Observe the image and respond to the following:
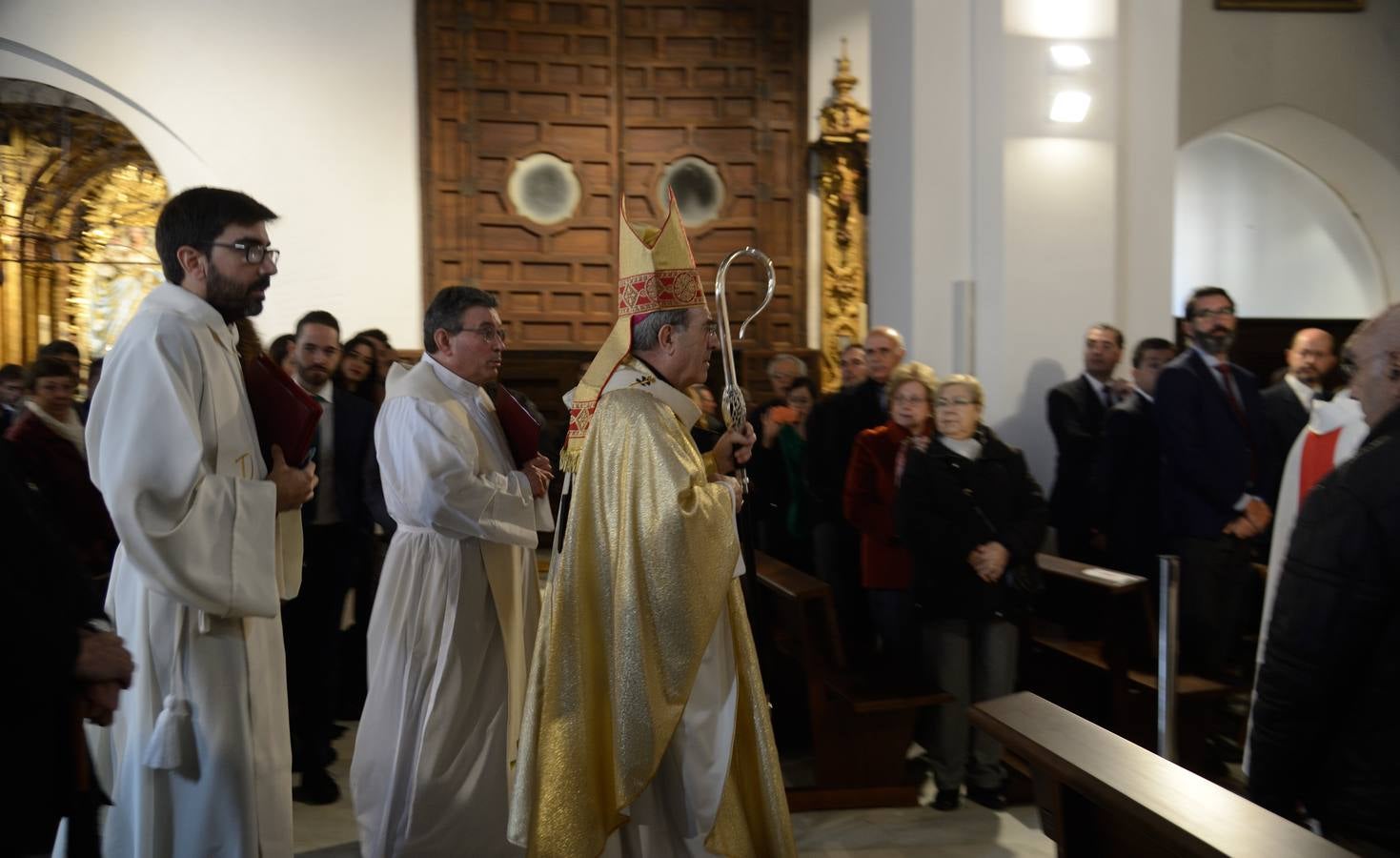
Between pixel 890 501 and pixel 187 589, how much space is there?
2.85 meters

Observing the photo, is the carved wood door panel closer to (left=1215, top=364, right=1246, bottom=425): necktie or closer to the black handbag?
(left=1215, top=364, right=1246, bottom=425): necktie

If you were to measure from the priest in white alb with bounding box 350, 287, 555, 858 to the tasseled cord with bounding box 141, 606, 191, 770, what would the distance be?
3.48 ft

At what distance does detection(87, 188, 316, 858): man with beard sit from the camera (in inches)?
94.0

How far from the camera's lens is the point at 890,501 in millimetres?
A: 4582

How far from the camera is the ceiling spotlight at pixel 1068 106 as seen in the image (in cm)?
579

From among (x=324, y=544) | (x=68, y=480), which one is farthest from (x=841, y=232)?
(x=68, y=480)

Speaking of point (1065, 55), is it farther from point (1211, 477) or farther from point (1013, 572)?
point (1013, 572)

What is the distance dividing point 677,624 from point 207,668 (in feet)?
3.45

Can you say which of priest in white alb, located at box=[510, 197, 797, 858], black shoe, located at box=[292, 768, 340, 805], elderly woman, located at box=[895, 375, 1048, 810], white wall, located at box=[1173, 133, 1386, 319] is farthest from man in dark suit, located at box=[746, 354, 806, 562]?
white wall, located at box=[1173, 133, 1386, 319]

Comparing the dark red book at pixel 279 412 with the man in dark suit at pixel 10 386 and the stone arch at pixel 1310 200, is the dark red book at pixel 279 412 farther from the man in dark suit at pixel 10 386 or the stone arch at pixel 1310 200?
the stone arch at pixel 1310 200

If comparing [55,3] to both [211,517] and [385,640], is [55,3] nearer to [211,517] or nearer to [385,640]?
[385,640]

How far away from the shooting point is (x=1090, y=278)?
586 cm

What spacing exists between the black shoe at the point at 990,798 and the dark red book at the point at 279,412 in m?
2.85

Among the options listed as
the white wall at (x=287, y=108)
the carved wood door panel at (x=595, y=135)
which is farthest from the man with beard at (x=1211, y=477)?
the white wall at (x=287, y=108)
